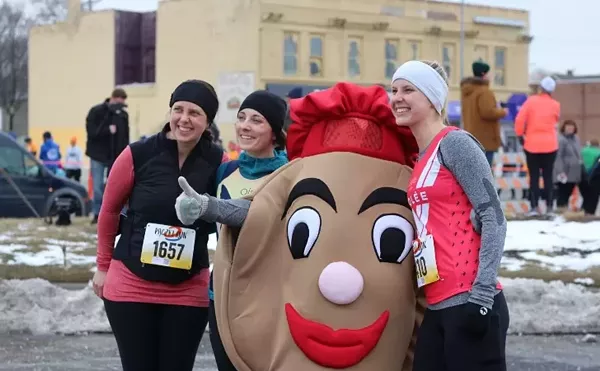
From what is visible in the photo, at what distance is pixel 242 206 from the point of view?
468 centimetres

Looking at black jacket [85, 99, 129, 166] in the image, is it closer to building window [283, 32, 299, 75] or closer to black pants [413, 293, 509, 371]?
black pants [413, 293, 509, 371]

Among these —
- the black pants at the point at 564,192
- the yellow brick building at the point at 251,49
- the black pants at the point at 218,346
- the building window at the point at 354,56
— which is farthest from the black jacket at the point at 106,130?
the building window at the point at 354,56

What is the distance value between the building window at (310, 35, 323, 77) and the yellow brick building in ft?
0.13

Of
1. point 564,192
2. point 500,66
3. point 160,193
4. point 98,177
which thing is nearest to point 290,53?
point 500,66

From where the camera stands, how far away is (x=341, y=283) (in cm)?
434

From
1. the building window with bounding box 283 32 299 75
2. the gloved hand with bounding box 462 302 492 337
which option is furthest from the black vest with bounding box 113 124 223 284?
the building window with bounding box 283 32 299 75

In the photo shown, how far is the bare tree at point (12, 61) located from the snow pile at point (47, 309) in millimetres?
55505

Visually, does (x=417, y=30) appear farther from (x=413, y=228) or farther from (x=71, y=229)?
(x=413, y=228)

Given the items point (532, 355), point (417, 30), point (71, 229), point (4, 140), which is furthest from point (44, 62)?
point (532, 355)

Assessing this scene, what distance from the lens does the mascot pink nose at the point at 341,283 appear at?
4336 millimetres

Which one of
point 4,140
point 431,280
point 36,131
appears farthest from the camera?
point 36,131

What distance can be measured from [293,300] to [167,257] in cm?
81

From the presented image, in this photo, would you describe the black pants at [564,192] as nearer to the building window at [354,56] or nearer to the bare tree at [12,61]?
the building window at [354,56]

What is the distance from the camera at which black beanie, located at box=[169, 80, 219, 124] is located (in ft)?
16.7
